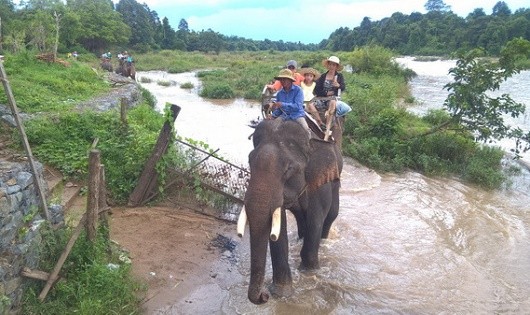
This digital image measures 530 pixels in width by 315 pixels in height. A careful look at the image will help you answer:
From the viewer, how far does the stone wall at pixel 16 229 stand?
4.41 meters

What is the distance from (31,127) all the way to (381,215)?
24.1ft

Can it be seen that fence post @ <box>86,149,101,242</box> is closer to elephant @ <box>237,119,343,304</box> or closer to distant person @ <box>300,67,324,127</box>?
elephant @ <box>237,119,343,304</box>

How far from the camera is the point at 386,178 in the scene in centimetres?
1205

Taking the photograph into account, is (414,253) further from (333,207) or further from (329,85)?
(329,85)

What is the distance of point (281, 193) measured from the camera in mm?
4891

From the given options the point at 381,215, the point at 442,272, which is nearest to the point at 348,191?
the point at 381,215

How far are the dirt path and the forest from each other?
1643cm

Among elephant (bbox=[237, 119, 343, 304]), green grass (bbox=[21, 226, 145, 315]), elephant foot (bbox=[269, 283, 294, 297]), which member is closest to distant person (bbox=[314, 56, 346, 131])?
elephant (bbox=[237, 119, 343, 304])

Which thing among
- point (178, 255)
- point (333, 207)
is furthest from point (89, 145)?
point (333, 207)

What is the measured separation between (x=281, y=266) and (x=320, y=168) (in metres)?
1.40

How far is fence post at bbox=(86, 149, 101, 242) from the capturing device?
16.7ft

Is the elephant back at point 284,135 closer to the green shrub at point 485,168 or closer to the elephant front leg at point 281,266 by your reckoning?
the elephant front leg at point 281,266

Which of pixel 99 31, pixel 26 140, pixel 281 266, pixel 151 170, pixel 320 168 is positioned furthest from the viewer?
pixel 99 31

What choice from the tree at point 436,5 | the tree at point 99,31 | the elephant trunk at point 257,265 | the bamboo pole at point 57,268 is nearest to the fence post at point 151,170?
the bamboo pole at point 57,268
